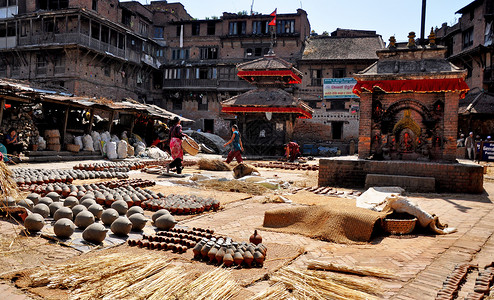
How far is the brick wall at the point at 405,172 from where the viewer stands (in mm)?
10164

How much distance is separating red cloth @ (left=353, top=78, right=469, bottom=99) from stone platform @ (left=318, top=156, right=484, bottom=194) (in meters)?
2.20

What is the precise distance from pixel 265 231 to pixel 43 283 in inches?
125

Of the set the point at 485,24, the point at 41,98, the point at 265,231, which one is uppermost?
the point at 485,24

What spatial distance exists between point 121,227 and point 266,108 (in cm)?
2024

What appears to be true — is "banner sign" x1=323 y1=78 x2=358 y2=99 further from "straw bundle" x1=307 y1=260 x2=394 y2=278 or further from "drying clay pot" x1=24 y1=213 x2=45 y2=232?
"drying clay pot" x1=24 y1=213 x2=45 y2=232

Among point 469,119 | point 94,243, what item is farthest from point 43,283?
point 469,119

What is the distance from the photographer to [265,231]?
576cm

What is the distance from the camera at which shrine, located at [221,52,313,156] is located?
980 inches

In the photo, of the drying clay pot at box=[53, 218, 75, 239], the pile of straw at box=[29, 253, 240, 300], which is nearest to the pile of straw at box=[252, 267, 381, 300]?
the pile of straw at box=[29, 253, 240, 300]

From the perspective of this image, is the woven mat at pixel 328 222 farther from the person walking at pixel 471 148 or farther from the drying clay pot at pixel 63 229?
the person walking at pixel 471 148

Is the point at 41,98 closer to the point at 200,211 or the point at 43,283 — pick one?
the point at 200,211

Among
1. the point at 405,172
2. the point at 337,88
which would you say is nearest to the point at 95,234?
the point at 405,172

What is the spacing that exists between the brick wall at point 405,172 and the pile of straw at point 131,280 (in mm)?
8311

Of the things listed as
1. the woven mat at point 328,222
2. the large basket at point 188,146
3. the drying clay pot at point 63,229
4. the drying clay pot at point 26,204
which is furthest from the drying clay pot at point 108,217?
the large basket at point 188,146
